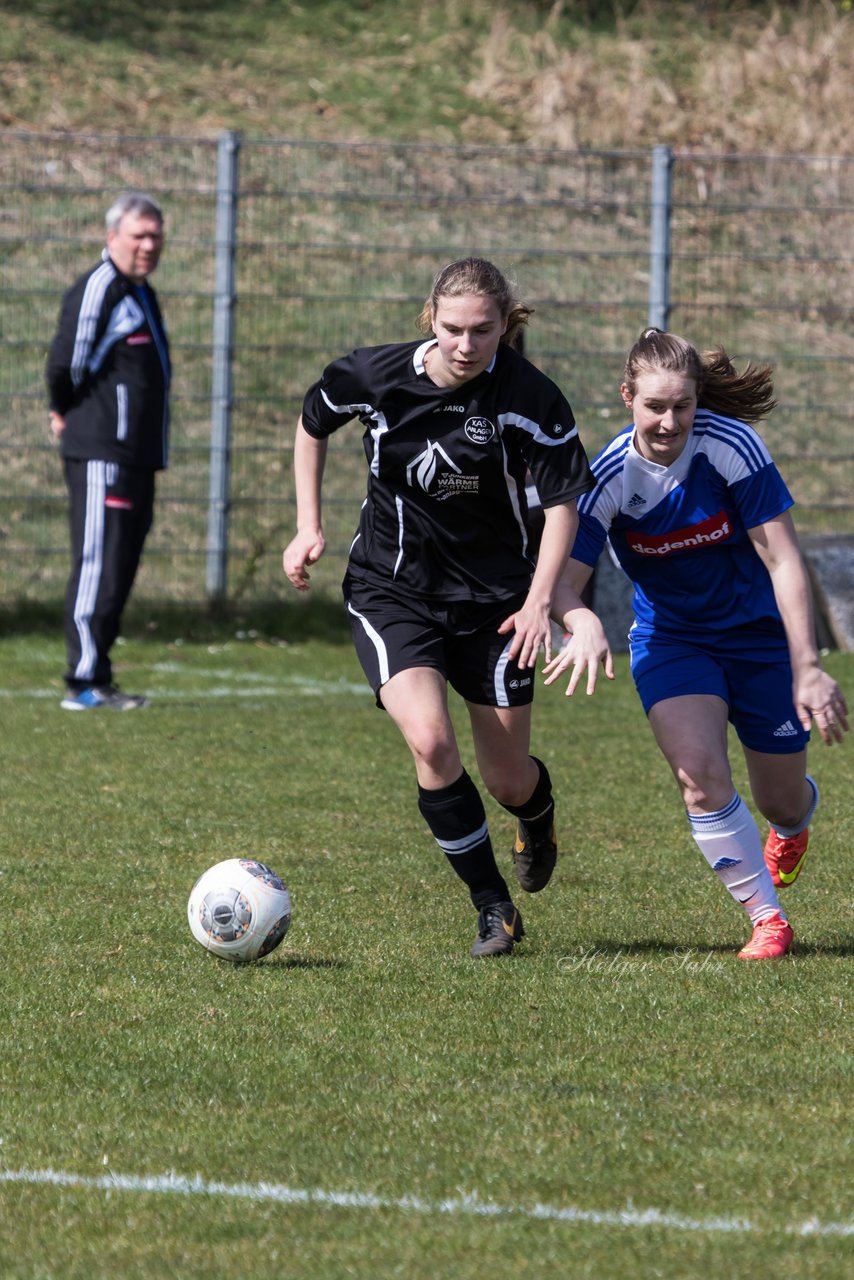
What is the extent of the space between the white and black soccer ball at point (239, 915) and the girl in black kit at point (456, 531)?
0.52 meters

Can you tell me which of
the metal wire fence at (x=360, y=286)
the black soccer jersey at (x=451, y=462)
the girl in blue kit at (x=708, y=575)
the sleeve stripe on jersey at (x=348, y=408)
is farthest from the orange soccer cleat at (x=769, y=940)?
the metal wire fence at (x=360, y=286)

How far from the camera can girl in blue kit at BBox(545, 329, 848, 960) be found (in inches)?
193

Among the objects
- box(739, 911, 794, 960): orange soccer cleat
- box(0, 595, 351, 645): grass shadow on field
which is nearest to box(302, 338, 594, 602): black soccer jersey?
box(739, 911, 794, 960): orange soccer cleat

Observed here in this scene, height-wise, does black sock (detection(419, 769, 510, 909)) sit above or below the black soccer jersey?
below

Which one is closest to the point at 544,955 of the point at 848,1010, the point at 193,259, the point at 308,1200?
the point at 848,1010

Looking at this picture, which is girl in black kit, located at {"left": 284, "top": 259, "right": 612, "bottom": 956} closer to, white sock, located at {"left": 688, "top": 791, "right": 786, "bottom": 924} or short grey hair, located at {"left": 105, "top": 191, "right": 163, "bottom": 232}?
white sock, located at {"left": 688, "top": 791, "right": 786, "bottom": 924}

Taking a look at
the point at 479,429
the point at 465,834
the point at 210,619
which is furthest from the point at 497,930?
the point at 210,619

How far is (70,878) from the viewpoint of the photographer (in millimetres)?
6043

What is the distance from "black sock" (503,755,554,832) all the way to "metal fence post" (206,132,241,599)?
24.8ft

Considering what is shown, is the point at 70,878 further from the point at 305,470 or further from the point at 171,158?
the point at 171,158

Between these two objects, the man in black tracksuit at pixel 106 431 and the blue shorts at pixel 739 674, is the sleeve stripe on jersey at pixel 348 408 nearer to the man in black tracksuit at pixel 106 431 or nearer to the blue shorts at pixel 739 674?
the blue shorts at pixel 739 674

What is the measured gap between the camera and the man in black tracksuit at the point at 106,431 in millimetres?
9938

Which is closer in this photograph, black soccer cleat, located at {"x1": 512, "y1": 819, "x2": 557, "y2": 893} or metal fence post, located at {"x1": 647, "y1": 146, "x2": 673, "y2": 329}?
black soccer cleat, located at {"x1": 512, "y1": 819, "x2": 557, "y2": 893}

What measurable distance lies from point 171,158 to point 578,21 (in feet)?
42.1
